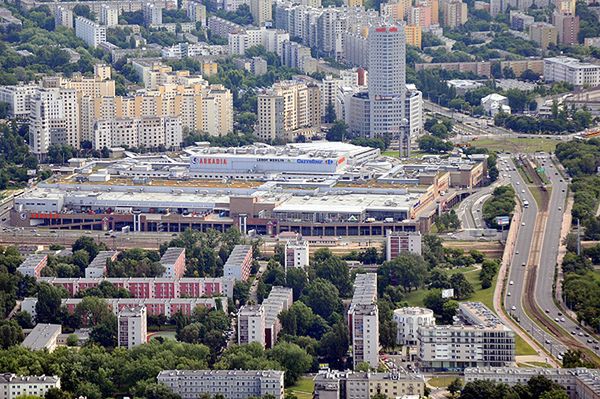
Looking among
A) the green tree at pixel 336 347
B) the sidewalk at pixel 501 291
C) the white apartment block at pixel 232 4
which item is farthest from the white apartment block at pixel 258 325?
the white apartment block at pixel 232 4

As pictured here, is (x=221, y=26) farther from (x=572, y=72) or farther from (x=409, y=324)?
(x=409, y=324)

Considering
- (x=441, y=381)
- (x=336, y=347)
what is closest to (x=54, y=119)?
(x=336, y=347)

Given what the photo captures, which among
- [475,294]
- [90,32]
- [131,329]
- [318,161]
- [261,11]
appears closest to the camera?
[131,329]

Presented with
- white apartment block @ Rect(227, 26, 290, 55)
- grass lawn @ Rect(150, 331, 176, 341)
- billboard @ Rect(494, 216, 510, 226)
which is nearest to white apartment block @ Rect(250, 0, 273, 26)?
white apartment block @ Rect(227, 26, 290, 55)

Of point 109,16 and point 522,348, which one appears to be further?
point 109,16

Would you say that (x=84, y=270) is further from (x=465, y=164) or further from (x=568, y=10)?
(x=568, y=10)

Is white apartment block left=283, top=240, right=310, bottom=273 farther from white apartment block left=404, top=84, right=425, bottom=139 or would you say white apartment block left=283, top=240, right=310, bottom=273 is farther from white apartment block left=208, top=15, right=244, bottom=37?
white apartment block left=208, top=15, right=244, bottom=37

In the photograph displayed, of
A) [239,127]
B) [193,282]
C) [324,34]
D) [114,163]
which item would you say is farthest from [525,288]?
[324,34]
